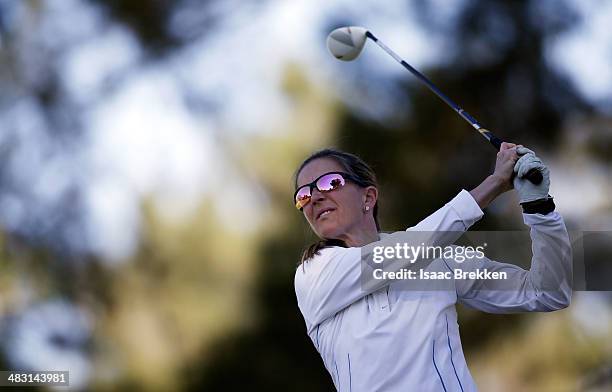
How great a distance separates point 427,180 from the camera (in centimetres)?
419

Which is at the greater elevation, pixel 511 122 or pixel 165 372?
pixel 511 122

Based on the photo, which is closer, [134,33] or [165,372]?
[165,372]

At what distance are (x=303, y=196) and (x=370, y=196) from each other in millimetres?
135

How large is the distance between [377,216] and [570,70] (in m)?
2.85

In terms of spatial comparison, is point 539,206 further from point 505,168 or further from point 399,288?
point 399,288

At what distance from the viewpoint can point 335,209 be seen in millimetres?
1591

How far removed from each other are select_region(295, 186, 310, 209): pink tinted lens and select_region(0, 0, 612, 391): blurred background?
7.62ft

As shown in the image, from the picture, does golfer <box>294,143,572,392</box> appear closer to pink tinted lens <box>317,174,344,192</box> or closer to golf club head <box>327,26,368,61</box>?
pink tinted lens <box>317,174,344,192</box>

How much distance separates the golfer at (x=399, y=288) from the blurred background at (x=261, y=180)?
2338mm

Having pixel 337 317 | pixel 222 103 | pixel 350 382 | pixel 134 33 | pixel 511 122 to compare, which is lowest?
pixel 350 382

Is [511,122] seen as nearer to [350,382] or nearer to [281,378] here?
[281,378]

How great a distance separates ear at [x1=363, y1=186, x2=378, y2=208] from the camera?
1.65 meters

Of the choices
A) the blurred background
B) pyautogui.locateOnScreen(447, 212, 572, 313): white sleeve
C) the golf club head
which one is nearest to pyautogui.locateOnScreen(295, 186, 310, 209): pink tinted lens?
pyautogui.locateOnScreen(447, 212, 572, 313): white sleeve

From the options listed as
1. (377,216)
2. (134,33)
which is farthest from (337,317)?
(134,33)
